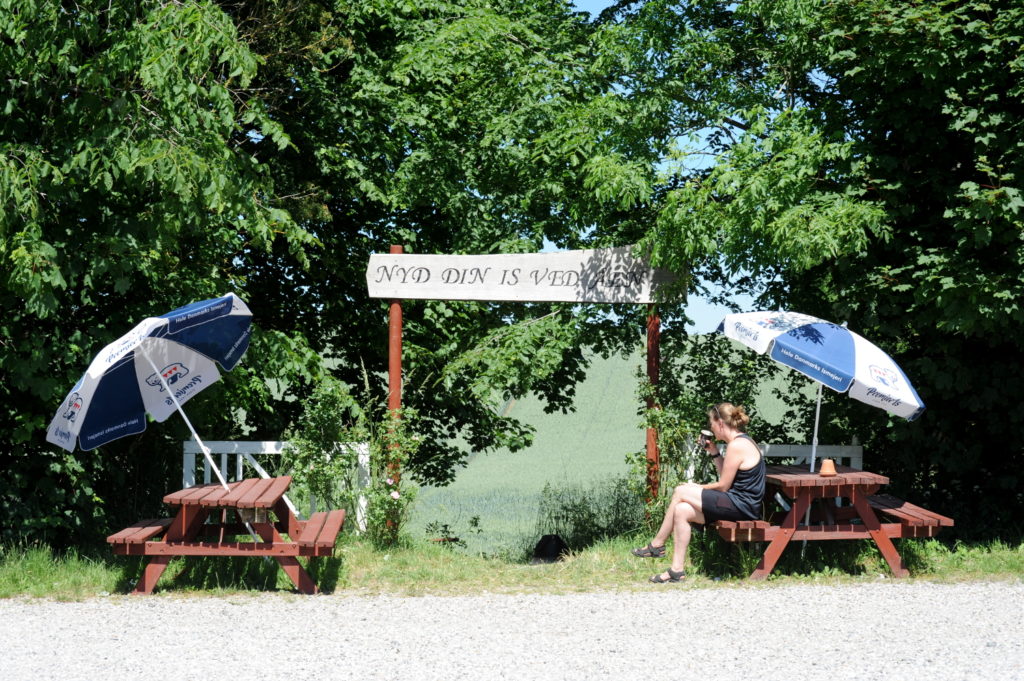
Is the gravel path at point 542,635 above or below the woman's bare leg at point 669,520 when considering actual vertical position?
below

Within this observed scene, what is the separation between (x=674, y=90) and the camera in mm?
9305

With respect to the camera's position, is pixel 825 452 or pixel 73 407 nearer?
pixel 73 407

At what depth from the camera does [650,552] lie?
7613mm

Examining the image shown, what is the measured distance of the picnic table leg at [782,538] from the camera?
23.6 ft

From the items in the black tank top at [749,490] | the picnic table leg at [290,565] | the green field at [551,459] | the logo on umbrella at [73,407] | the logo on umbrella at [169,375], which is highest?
the logo on umbrella at [169,375]

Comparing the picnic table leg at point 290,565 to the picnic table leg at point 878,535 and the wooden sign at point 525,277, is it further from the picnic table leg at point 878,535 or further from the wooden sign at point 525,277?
the picnic table leg at point 878,535

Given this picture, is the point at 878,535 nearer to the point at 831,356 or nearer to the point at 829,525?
the point at 829,525

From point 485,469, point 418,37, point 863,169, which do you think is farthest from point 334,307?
point 485,469

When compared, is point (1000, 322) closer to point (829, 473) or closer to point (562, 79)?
point (829, 473)

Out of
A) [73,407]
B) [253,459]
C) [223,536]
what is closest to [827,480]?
[223,536]

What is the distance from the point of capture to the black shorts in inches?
283

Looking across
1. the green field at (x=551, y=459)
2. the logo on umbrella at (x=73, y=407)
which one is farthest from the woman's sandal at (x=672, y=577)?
the green field at (x=551, y=459)

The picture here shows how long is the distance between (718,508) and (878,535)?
1.14 metres

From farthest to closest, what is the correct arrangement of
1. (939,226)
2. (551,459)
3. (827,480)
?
(551,459)
(939,226)
(827,480)
